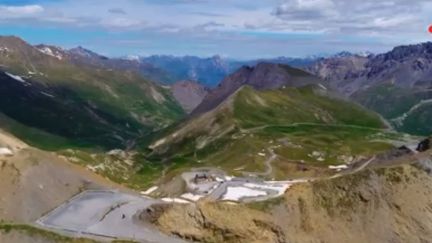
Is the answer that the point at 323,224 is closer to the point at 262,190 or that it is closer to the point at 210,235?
the point at 210,235

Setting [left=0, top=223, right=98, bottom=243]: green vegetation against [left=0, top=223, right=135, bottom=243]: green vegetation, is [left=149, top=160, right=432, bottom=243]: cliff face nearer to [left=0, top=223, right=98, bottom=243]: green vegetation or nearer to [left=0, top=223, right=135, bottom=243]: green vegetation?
[left=0, top=223, right=135, bottom=243]: green vegetation

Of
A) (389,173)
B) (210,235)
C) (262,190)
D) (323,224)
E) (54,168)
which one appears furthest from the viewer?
(262,190)

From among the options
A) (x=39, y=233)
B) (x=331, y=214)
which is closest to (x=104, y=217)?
(x=39, y=233)

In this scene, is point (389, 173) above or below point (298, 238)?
above

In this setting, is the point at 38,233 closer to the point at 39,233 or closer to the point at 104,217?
the point at 39,233

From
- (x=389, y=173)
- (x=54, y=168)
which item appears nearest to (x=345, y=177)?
(x=389, y=173)
